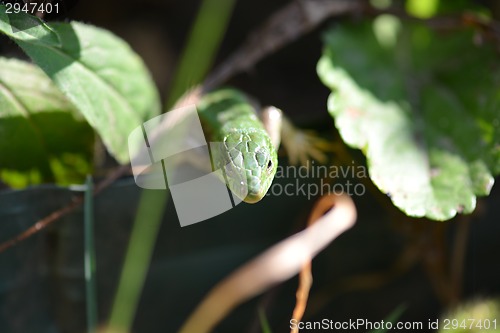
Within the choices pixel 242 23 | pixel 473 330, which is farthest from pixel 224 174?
pixel 242 23

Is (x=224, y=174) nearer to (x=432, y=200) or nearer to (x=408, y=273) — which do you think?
(x=432, y=200)

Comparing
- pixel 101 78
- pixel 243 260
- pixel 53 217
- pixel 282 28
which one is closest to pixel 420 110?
pixel 282 28

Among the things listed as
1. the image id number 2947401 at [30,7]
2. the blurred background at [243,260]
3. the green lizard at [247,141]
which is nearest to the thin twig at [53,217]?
the blurred background at [243,260]

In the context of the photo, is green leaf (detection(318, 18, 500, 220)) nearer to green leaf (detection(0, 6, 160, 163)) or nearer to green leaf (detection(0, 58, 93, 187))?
green leaf (detection(0, 6, 160, 163))

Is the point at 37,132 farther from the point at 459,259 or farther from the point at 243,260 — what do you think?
the point at 459,259

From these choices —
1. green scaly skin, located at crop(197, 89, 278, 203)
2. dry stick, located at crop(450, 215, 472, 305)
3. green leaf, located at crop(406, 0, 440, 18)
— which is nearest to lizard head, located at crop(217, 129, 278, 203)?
green scaly skin, located at crop(197, 89, 278, 203)
